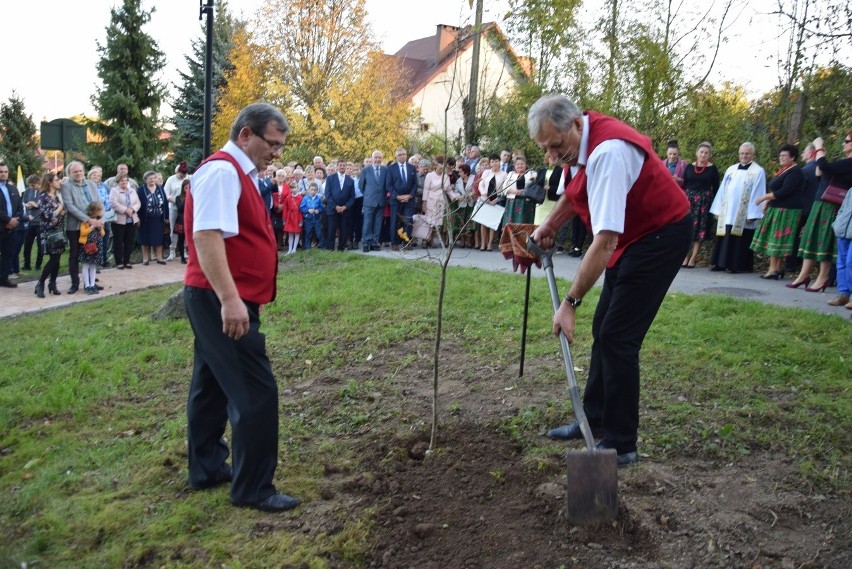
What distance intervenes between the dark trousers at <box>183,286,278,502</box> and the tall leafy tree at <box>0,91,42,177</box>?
35.9m

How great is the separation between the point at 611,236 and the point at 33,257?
19.0 metres

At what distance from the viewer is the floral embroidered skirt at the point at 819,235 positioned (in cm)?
996

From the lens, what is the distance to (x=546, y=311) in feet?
27.6

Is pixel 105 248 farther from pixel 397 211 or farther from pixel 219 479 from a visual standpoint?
pixel 219 479

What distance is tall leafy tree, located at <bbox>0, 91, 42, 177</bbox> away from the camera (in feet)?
115

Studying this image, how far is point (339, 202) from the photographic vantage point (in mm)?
16203

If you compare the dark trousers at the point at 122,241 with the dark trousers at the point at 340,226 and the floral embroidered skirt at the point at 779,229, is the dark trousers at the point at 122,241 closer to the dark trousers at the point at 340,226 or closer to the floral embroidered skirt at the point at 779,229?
the dark trousers at the point at 340,226

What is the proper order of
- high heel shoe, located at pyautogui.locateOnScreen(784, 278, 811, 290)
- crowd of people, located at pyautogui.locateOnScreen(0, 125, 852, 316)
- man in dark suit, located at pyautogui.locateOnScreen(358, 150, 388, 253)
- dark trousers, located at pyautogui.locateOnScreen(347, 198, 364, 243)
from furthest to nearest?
dark trousers, located at pyautogui.locateOnScreen(347, 198, 364, 243), man in dark suit, located at pyautogui.locateOnScreen(358, 150, 388, 253), crowd of people, located at pyautogui.locateOnScreen(0, 125, 852, 316), high heel shoe, located at pyautogui.locateOnScreen(784, 278, 811, 290)

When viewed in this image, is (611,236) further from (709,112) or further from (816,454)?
(709,112)

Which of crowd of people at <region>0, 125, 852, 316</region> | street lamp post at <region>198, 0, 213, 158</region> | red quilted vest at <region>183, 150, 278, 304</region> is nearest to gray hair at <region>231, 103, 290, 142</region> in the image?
red quilted vest at <region>183, 150, 278, 304</region>

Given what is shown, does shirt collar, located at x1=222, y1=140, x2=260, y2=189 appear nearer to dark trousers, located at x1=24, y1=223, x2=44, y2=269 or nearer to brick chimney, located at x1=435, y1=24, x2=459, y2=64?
brick chimney, located at x1=435, y1=24, x2=459, y2=64

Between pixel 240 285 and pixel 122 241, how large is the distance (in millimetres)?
12479

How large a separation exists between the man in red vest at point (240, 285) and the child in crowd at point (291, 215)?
1214 cm

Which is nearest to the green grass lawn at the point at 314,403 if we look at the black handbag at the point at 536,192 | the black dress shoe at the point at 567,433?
the black dress shoe at the point at 567,433
